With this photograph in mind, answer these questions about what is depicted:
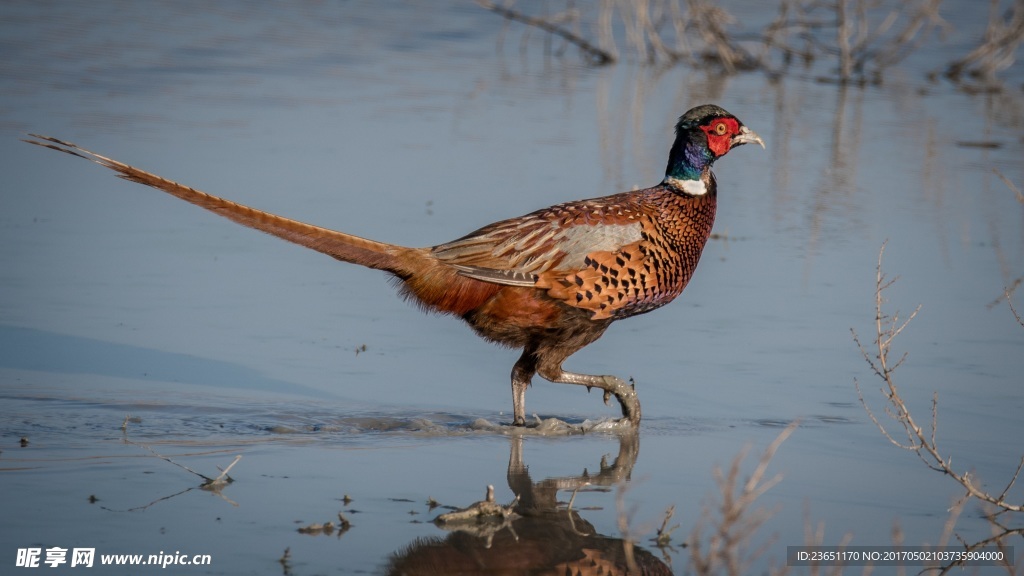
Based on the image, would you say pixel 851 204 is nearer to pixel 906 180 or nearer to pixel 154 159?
pixel 906 180

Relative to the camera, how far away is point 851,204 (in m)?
10.7

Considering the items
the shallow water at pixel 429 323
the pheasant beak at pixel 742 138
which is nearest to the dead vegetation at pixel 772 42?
the shallow water at pixel 429 323

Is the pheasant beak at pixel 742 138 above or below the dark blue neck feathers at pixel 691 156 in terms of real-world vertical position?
above

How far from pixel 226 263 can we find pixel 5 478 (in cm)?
360

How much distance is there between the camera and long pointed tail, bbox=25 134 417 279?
19.9 ft

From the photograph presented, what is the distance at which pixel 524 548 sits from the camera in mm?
5023

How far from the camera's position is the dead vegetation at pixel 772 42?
631 inches

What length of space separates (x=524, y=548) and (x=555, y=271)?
1925 millimetres

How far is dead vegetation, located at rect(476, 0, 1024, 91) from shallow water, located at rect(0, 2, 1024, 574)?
109 cm

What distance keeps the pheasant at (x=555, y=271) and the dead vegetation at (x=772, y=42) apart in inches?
350

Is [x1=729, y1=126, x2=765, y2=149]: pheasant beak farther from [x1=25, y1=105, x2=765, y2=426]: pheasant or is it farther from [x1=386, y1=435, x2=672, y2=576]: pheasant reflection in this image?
[x1=386, y1=435, x2=672, y2=576]: pheasant reflection

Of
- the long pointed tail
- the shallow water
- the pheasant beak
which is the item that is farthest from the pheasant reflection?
the pheasant beak

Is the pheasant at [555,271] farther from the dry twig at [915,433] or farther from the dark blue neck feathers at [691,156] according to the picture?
the dry twig at [915,433]

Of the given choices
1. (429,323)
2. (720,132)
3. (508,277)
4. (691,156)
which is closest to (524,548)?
(508,277)
